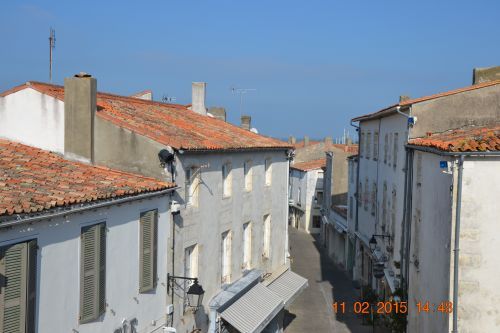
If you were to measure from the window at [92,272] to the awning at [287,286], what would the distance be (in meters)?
12.8

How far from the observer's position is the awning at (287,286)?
25.2 m

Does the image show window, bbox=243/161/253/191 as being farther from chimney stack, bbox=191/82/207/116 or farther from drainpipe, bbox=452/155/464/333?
drainpipe, bbox=452/155/464/333

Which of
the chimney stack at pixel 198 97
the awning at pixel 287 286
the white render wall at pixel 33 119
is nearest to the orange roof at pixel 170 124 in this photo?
the white render wall at pixel 33 119

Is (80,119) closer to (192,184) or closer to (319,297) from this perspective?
(192,184)

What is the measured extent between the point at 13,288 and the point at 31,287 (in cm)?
42

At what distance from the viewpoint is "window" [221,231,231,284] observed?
21.0 metres

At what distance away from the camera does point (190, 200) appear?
1792 centimetres

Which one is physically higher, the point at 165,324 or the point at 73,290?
the point at 73,290

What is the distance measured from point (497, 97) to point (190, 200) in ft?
30.3

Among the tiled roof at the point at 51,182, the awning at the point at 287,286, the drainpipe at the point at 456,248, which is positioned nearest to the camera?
the tiled roof at the point at 51,182

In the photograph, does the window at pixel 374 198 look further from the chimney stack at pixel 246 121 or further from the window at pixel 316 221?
the window at pixel 316 221

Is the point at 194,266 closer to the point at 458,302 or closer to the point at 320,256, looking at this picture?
the point at 458,302

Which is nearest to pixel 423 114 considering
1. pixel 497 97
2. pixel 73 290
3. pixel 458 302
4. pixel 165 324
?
pixel 497 97

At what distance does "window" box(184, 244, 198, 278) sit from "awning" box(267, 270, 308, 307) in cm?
663
